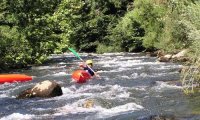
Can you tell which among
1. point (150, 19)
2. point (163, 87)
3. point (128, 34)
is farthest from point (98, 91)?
point (128, 34)

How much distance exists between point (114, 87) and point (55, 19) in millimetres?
17268

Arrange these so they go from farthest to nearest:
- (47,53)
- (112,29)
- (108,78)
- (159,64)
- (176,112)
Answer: (112,29) < (47,53) < (159,64) < (108,78) < (176,112)

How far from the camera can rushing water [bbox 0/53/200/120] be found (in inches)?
450

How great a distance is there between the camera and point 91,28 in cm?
4069

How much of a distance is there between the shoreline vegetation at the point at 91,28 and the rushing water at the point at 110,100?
1239mm

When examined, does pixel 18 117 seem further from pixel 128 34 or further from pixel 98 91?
pixel 128 34

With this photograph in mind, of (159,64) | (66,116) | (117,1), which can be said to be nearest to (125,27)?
(117,1)

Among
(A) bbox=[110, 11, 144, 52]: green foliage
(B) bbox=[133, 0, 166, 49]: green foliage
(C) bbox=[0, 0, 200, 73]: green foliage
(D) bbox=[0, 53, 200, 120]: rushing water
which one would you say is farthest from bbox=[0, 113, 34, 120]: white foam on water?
(A) bbox=[110, 11, 144, 52]: green foliage

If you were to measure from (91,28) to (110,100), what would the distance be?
27722 mm

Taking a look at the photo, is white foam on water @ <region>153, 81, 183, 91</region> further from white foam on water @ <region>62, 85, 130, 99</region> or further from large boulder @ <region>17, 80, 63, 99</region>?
large boulder @ <region>17, 80, 63, 99</region>

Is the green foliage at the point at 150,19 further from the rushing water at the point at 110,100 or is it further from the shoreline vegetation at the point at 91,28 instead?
the rushing water at the point at 110,100

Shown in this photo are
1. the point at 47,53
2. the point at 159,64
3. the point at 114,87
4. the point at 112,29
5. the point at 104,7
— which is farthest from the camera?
the point at 104,7

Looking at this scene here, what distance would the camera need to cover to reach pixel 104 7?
41.0 metres

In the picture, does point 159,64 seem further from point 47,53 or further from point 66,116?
point 66,116
